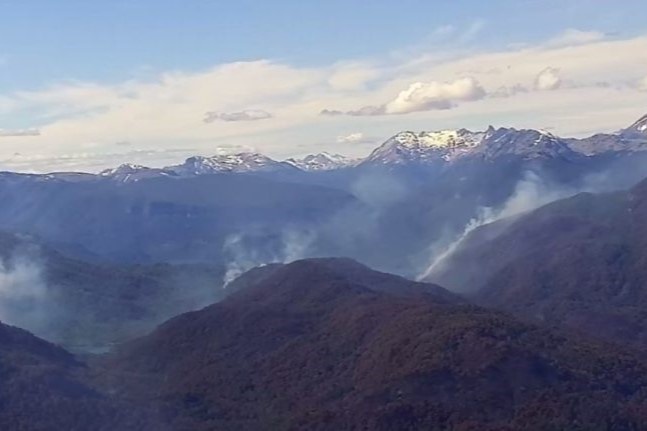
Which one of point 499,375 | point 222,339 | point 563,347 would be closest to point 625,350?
point 563,347

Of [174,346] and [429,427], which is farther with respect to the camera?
[174,346]

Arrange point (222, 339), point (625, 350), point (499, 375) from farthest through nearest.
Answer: point (222, 339) → point (625, 350) → point (499, 375)

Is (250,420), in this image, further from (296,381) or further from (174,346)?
(174,346)

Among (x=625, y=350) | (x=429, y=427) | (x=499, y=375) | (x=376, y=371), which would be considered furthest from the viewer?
(x=625, y=350)

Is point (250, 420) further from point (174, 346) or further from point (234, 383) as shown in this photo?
point (174, 346)

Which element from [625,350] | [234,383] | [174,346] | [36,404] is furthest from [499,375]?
[174,346]

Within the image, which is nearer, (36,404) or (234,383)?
(36,404)

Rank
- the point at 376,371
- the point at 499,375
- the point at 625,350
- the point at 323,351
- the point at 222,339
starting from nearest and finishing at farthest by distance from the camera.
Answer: the point at 499,375
the point at 376,371
the point at 625,350
the point at 323,351
the point at 222,339

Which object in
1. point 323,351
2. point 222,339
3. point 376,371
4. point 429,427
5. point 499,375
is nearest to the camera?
point 429,427
